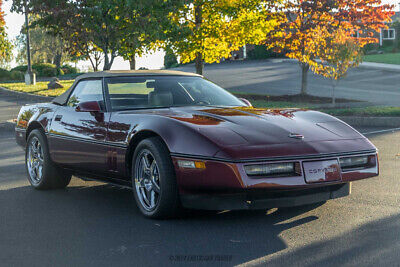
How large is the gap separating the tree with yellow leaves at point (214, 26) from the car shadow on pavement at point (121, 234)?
1356 centimetres

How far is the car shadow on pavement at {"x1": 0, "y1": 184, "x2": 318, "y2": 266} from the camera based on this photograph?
170 inches

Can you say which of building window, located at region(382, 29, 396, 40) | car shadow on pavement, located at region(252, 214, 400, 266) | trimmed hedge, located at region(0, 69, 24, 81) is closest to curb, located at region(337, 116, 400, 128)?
car shadow on pavement, located at region(252, 214, 400, 266)

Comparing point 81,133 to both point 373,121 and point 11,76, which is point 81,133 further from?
point 11,76

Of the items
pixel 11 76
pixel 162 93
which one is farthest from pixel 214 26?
pixel 11 76

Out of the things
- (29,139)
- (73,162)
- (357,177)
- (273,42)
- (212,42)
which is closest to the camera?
(357,177)

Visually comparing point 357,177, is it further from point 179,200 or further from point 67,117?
point 67,117

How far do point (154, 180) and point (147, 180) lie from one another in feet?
0.49

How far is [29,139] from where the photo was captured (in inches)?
295

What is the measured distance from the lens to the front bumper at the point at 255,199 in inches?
193

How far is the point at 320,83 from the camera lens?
96.7 ft

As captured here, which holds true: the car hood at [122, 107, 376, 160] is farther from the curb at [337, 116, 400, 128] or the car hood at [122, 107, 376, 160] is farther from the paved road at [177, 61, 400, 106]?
the paved road at [177, 61, 400, 106]

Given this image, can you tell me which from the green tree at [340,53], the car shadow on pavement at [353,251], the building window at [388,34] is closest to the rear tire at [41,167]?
the car shadow on pavement at [353,251]

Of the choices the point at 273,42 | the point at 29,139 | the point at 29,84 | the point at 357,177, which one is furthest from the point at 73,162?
the point at 29,84

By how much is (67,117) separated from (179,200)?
83.9 inches
